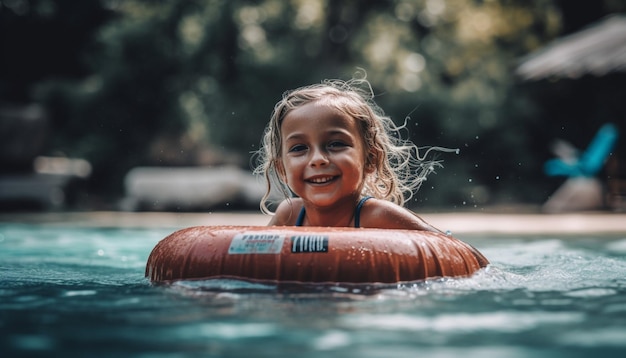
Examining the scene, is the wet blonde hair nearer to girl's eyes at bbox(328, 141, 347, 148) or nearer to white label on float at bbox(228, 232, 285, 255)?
girl's eyes at bbox(328, 141, 347, 148)

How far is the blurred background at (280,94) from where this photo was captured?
46.6ft

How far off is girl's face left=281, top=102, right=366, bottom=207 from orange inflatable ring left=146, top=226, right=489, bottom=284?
0.55 meters

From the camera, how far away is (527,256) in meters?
4.95

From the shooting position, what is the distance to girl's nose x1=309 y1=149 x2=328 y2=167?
11.9 feet

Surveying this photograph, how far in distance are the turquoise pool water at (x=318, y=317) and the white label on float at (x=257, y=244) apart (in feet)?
0.46

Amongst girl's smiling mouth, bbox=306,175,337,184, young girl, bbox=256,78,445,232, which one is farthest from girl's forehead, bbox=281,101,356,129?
girl's smiling mouth, bbox=306,175,337,184

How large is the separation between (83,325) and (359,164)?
1848mm

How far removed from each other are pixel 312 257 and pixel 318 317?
2.01 feet

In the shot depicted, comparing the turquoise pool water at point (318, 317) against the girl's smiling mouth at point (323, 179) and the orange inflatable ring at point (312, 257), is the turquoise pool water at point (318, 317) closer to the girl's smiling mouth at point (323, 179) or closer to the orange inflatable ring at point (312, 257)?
the orange inflatable ring at point (312, 257)

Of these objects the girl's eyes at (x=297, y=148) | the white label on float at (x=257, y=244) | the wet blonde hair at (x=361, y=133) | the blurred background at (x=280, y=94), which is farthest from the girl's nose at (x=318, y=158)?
the blurred background at (x=280, y=94)

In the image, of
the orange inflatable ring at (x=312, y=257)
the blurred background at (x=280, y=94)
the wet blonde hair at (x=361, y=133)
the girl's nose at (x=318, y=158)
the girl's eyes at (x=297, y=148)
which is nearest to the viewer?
the orange inflatable ring at (x=312, y=257)

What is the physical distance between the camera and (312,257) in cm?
296

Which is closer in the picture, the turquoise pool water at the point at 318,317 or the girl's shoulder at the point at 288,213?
the turquoise pool water at the point at 318,317

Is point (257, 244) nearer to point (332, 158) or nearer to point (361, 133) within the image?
point (332, 158)
